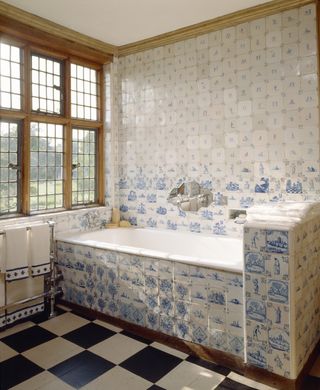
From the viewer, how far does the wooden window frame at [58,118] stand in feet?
10.2

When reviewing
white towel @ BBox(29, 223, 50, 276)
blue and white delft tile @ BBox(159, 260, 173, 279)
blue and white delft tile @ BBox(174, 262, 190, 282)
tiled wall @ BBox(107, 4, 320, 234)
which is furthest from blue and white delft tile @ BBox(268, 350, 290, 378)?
white towel @ BBox(29, 223, 50, 276)

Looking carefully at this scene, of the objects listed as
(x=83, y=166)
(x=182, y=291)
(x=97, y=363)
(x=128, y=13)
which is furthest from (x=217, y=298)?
(x=128, y=13)

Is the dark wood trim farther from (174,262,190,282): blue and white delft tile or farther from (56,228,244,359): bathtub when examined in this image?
(174,262,190,282): blue and white delft tile

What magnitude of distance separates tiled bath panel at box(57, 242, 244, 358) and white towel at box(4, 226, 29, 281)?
40 centimetres

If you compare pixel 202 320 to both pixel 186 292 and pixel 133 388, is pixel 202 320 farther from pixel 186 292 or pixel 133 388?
pixel 133 388

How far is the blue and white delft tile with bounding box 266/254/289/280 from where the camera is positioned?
5.98 feet

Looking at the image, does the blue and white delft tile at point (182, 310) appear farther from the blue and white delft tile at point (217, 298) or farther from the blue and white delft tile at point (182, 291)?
the blue and white delft tile at point (217, 298)

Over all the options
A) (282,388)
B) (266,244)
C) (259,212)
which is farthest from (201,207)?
(282,388)

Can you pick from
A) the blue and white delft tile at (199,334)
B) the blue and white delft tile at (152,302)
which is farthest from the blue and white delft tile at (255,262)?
the blue and white delft tile at (152,302)

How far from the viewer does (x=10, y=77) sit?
3061mm

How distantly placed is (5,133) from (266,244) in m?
2.34

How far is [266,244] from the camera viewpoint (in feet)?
6.15

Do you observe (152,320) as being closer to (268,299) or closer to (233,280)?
(233,280)

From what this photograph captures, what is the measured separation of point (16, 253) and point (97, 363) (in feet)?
3.40
